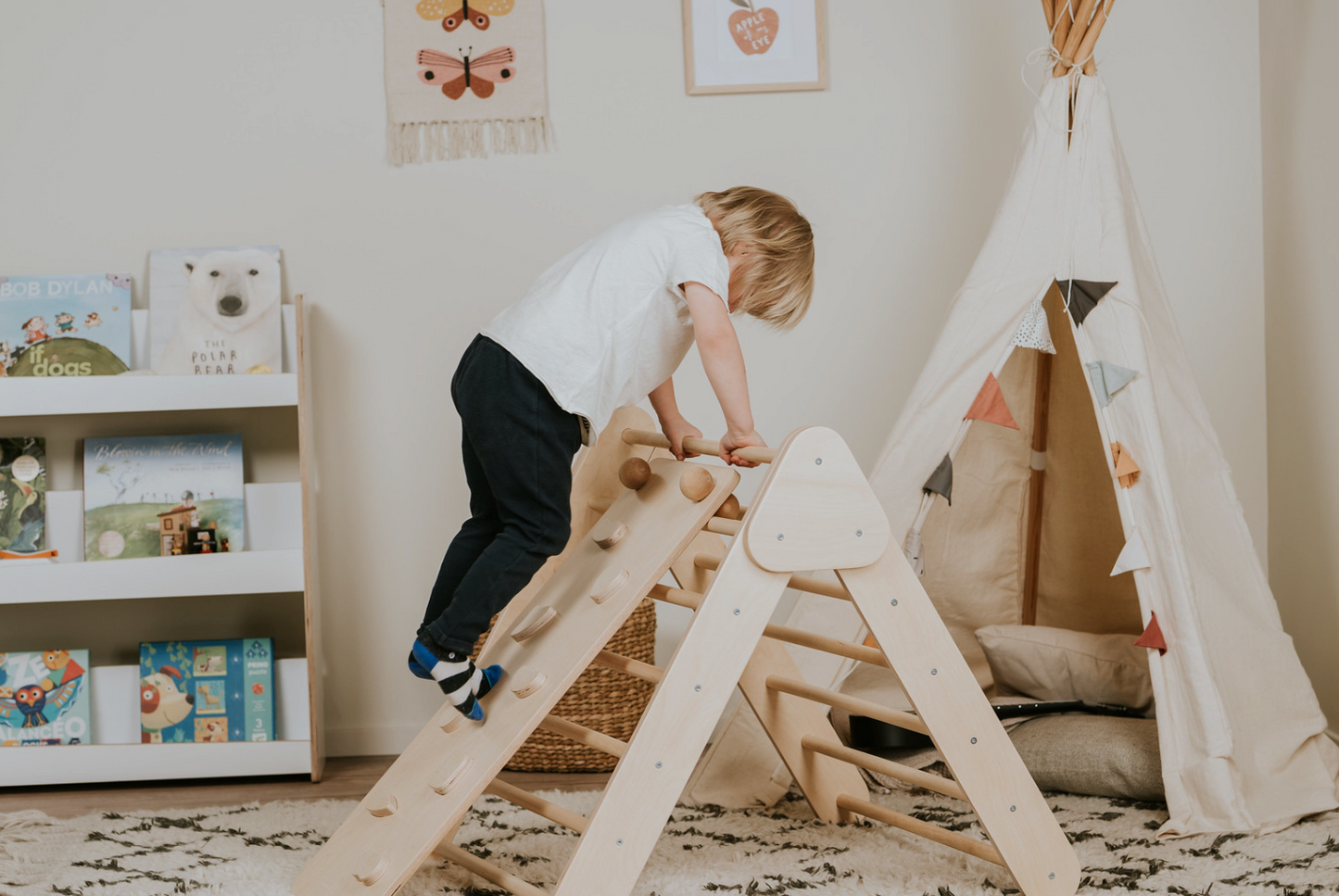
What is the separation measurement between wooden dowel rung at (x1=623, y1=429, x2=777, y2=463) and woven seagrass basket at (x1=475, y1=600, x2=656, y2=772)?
1.76 feet

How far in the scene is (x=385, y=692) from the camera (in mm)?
2354

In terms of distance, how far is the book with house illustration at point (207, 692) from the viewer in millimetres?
2201

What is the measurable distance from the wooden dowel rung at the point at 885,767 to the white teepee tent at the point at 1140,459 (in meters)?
0.25

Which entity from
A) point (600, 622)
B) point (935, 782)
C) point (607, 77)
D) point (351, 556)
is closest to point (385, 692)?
point (351, 556)

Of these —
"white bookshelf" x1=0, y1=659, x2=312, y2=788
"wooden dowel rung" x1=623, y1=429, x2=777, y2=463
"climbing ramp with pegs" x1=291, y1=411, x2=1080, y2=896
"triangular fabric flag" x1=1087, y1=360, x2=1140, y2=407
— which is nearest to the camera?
"climbing ramp with pegs" x1=291, y1=411, x2=1080, y2=896

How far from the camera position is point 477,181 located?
7.73ft

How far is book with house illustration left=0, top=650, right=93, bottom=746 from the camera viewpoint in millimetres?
2178

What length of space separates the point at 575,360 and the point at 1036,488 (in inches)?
49.8

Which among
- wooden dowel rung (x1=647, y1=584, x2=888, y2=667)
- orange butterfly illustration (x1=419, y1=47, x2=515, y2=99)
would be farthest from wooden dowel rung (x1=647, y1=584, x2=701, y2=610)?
orange butterfly illustration (x1=419, y1=47, x2=515, y2=99)

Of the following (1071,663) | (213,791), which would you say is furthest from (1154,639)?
Result: (213,791)

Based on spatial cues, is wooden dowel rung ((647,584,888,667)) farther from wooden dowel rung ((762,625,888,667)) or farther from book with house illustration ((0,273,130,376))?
book with house illustration ((0,273,130,376))

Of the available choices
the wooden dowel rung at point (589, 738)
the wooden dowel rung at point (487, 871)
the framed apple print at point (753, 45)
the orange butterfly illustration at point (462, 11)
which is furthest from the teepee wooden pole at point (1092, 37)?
the wooden dowel rung at point (487, 871)

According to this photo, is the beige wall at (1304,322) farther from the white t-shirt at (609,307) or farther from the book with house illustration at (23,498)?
the book with house illustration at (23,498)

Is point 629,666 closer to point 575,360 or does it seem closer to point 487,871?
point 487,871
